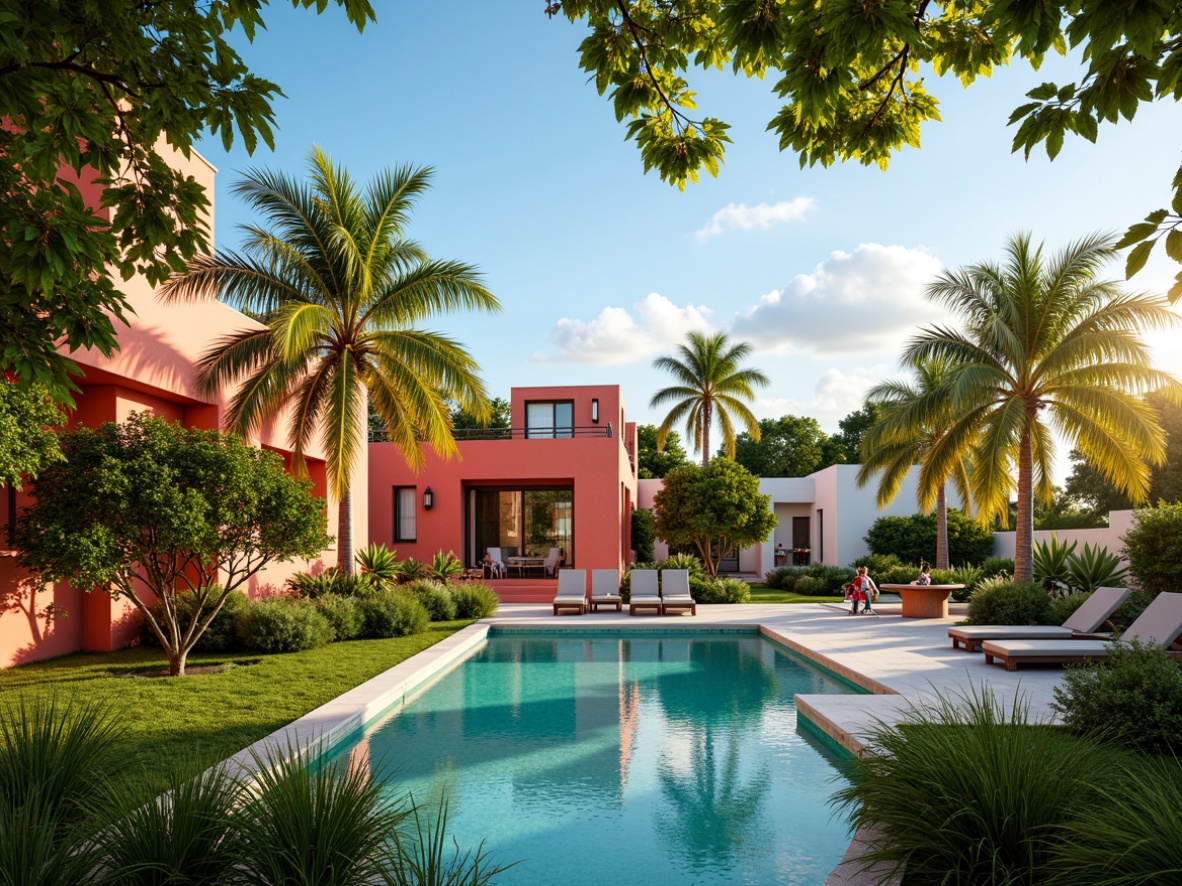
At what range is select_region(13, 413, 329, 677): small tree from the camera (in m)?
8.99

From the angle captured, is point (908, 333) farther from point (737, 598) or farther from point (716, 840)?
point (716, 840)

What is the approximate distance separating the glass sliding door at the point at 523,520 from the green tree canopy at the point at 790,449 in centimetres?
2996

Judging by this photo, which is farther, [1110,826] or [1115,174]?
[1115,174]

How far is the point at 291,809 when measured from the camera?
11.2 ft

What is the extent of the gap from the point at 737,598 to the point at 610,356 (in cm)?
2960

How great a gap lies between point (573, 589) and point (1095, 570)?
34.8ft

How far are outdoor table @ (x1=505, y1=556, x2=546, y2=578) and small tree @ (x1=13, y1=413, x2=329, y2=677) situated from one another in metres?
12.7

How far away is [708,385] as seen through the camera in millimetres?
29344

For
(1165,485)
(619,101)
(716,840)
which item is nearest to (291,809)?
(716,840)

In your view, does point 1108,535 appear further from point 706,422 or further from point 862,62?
point 862,62

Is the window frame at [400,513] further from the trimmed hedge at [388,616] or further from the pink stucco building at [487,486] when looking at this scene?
the trimmed hedge at [388,616]

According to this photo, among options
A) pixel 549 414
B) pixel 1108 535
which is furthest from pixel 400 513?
pixel 1108 535

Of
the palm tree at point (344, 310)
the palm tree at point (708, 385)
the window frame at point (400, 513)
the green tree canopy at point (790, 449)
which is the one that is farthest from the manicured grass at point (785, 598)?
the green tree canopy at point (790, 449)

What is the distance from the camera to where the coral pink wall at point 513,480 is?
2216 centimetres
